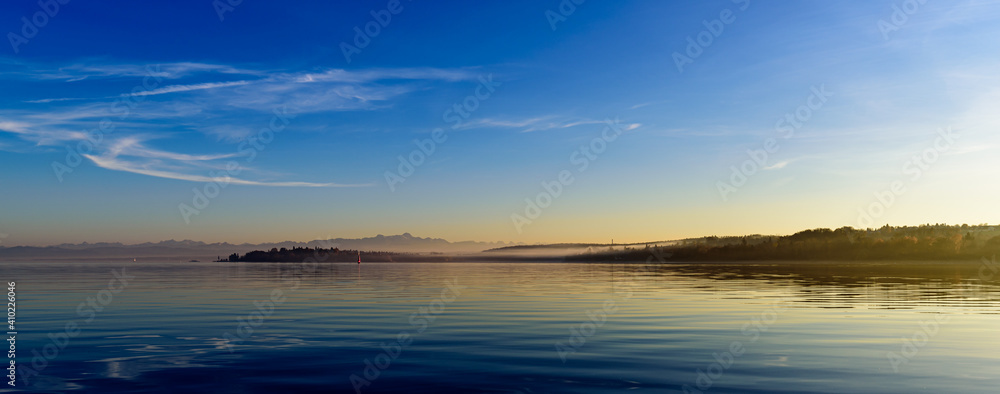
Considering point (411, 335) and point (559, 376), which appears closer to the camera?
point (559, 376)

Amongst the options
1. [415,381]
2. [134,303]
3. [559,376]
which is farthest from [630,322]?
[134,303]

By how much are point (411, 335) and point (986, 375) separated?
768 inches

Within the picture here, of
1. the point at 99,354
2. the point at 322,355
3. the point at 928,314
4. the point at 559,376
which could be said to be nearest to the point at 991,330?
the point at 928,314

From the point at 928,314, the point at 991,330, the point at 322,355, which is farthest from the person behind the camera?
the point at 928,314

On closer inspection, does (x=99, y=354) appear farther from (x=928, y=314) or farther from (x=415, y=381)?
(x=928, y=314)

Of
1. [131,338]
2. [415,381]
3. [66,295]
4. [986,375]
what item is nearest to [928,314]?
[986,375]

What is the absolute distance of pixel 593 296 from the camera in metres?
52.9

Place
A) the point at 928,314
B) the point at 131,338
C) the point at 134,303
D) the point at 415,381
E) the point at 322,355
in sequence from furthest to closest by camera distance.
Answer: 1. the point at 134,303
2. the point at 928,314
3. the point at 131,338
4. the point at 322,355
5. the point at 415,381

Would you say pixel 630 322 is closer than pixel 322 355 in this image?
No

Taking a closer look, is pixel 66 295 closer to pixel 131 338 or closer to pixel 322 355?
pixel 131 338

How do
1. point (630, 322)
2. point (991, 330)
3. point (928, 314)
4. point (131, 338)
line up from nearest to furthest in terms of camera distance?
point (131, 338) < point (991, 330) < point (630, 322) < point (928, 314)

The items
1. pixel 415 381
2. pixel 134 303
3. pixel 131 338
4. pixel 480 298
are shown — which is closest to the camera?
pixel 415 381

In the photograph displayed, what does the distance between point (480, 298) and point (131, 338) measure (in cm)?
2766

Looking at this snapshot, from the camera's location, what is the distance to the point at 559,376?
743 inches
